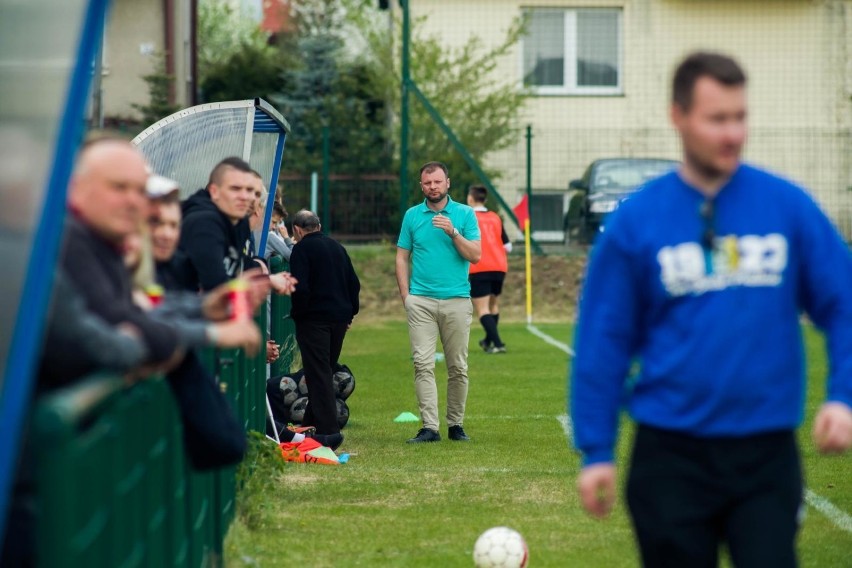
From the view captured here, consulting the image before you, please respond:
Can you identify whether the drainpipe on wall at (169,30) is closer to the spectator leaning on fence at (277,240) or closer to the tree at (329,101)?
the tree at (329,101)

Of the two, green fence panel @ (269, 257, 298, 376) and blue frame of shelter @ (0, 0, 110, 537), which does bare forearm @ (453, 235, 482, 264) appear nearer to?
green fence panel @ (269, 257, 298, 376)

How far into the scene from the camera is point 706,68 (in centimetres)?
398

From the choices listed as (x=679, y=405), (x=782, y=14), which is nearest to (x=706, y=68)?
(x=679, y=405)

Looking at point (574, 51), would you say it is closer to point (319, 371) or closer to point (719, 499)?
point (319, 371)

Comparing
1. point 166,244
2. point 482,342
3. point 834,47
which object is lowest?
point 482,342

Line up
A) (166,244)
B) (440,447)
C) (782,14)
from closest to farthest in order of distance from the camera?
(166,244) → (440,447) → (782,14)

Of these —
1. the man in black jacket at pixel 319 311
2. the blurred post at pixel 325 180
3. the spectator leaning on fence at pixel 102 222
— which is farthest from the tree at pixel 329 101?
the spectator leaning on fence at pixel 102 222

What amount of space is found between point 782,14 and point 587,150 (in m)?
6.98

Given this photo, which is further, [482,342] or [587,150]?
[587,150]

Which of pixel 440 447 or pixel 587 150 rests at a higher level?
pixel 587 150

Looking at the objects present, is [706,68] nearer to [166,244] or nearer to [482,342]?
[166,244]

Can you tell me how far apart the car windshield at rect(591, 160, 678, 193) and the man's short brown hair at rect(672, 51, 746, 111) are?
21.5 m

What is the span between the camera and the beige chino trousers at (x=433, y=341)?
11.2m

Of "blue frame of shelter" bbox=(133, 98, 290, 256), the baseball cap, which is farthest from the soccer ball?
"blue frame of shelter" bbox=(133, 98, 290, 256)
